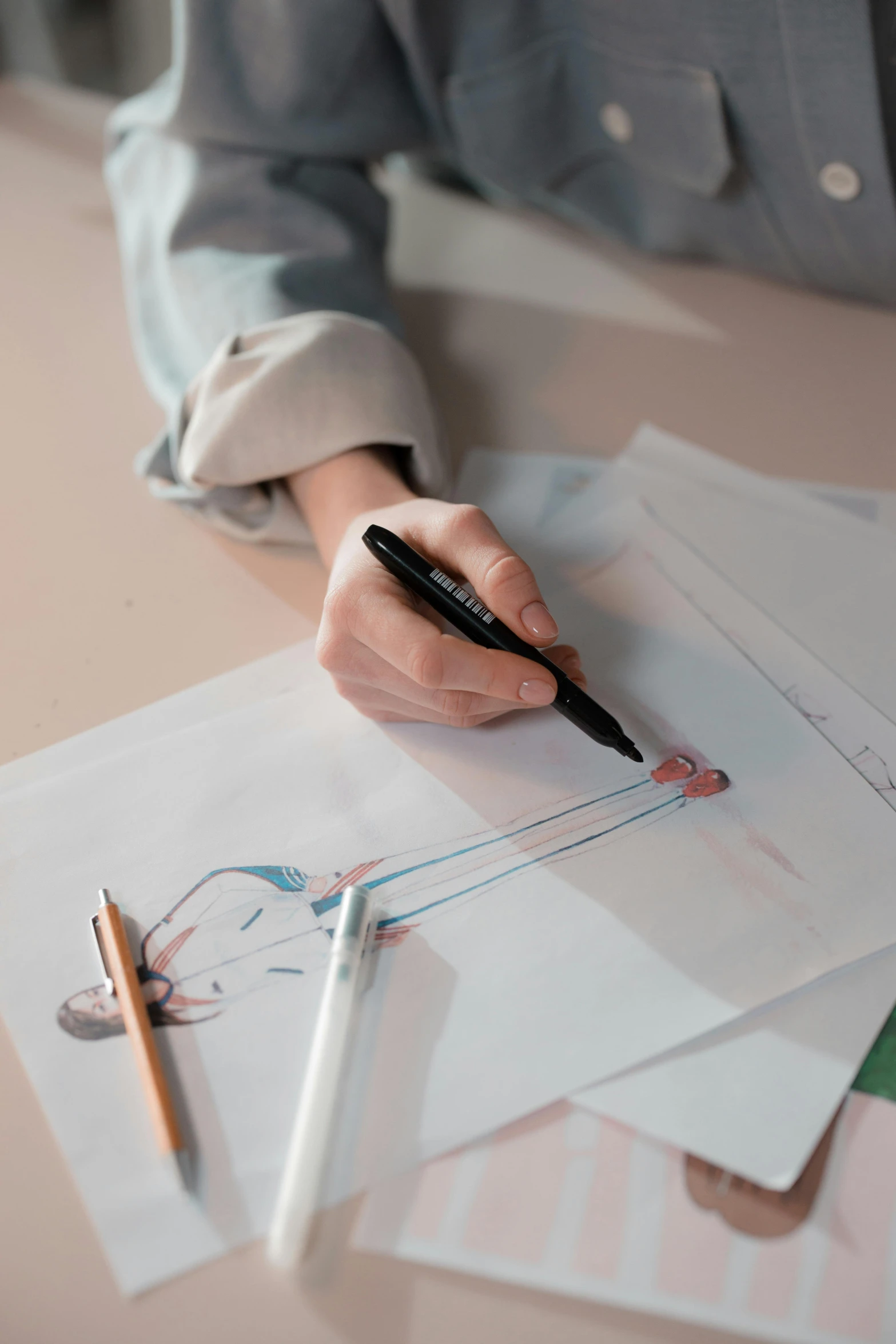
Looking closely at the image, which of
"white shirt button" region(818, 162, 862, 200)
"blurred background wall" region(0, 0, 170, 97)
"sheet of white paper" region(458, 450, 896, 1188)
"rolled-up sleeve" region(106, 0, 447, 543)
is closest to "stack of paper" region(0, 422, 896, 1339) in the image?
"sheet of white paper" region(458, 450, 896, 1188)

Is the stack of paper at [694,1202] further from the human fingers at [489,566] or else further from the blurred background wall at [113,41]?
the blurred background wall at [113,41]

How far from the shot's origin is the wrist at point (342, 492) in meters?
0.51

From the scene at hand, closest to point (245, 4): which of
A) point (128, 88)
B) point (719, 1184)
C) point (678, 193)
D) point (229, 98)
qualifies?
point (229, 98)

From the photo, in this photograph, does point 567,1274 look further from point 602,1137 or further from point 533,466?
point 533,466

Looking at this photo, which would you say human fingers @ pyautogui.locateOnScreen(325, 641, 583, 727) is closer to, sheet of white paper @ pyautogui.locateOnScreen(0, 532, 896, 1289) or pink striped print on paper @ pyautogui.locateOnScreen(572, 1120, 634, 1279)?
sheet of white paper @ pyautogui.locateOnScreen(0, 532, 896, 1289)

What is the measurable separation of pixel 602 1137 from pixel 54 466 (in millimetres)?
475

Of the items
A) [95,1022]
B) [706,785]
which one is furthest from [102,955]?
[706,785]

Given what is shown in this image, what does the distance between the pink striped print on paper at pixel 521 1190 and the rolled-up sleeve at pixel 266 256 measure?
325 millimetres

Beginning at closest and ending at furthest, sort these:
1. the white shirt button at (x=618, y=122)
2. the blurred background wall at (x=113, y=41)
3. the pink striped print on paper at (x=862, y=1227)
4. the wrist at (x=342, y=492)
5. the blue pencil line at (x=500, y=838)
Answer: the pink striped print on paper at (x=862, y=1227) → the blue pencil line at (x=500, y=838) → the wrist at (x=342, y=492) → the white shirt button at (x=618, y=122) → the blurred background wall at (x=113, y=41)

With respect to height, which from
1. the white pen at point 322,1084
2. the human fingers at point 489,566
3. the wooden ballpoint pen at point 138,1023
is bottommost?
the wooden ballpoint pen at point 138,1023

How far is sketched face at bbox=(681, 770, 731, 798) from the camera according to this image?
0.41 m

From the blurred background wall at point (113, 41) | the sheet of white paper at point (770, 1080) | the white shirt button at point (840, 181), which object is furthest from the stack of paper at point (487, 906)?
the blurred background wall at point (113, 41)

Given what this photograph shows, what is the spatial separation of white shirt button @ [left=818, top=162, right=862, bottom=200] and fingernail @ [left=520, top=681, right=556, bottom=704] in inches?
15.2

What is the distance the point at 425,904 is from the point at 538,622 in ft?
0.41
